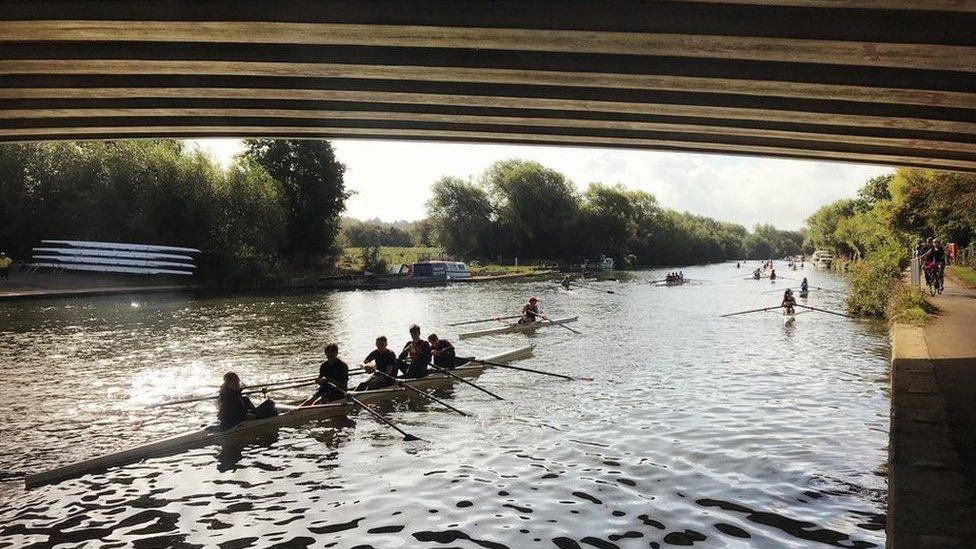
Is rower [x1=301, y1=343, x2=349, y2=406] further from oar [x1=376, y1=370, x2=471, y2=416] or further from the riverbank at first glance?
the riverbank

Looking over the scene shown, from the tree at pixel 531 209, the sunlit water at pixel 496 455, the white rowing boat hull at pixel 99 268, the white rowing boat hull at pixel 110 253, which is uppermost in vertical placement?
the tree at pixel 531 209

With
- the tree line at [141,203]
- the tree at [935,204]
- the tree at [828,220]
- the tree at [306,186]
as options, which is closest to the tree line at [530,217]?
the tree at [306,186]

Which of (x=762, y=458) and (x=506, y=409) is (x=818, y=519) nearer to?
(x=762, y=458)

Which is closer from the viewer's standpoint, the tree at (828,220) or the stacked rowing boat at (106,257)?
the stacked rowing boat at (106,257)

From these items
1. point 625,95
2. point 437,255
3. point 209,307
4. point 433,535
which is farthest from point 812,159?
point 437,255

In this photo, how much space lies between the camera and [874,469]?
9.82m

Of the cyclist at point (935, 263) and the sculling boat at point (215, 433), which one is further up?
the cyclist at point (935, 263)

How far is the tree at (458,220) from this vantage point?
304 feet

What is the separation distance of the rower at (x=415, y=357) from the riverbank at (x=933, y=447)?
991 cm

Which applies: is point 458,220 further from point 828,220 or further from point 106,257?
point 828,220

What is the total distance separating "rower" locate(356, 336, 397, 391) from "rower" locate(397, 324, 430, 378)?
1.64 ft

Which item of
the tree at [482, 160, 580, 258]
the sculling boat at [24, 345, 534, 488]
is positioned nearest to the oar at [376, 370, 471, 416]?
the sculling boat at [24, 345, 534, 488]

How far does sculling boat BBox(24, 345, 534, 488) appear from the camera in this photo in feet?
32.6

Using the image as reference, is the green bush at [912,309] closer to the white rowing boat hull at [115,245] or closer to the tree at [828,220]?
the white rowing boat hull at [115,245]
